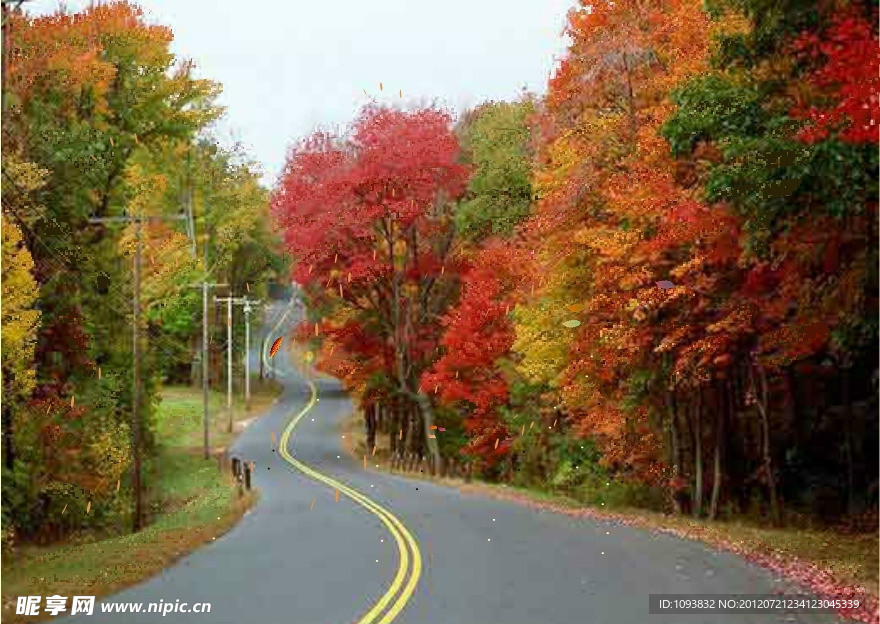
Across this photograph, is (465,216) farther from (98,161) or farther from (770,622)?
(770,622)

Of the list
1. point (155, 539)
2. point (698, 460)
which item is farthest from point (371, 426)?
point (155, 539)

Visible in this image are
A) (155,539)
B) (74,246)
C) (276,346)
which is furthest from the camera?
(276,346)

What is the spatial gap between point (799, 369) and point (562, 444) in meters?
14.2

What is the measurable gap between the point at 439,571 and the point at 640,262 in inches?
401

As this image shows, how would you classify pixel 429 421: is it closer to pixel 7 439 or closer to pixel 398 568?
pixel 7 439

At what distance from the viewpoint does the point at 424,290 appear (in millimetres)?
50156

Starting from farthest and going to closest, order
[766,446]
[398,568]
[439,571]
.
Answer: [766,446]
[398,568]
[439,571]

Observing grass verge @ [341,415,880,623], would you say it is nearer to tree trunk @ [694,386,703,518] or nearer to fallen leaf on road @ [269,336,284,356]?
tree trunk @ [694,386,703,518]

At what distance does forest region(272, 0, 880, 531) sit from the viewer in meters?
15.2

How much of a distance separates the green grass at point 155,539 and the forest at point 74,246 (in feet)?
5.38

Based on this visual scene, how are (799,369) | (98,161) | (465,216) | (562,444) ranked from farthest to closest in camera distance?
(465,216) < (562,444) < (98,161) < (799,369)

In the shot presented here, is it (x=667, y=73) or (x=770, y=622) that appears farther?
(x=667, y=73)

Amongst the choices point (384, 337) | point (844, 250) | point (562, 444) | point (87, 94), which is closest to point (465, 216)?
point (384, 337)

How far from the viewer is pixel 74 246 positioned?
33.6 meters
